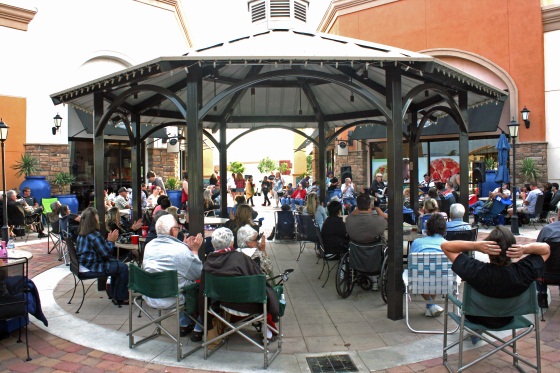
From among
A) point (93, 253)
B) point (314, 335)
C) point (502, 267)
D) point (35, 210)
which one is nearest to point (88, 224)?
point (93, 253)

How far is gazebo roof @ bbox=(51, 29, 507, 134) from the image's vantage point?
496cm

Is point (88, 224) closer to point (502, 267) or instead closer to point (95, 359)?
point (95, 359)

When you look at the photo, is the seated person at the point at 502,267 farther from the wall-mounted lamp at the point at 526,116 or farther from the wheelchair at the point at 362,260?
the wall-mounted lamp at the point at 526,116

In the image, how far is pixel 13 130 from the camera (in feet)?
47.9

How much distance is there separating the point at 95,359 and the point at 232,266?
1533 mm

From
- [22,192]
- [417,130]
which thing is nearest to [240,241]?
[417,130]

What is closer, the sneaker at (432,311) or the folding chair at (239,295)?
the folding chair at (239,295)

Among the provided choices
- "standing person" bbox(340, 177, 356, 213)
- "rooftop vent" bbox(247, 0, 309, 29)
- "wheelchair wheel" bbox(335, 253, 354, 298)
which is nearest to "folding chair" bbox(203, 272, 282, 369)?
"wheelchair wheel" bbox(335, 253, 354, 298)

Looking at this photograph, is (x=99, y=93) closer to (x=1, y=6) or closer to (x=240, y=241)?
(x=240, y=241)

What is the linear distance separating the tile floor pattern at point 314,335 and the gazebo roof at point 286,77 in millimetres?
2725

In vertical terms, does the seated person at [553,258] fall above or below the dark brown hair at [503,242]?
below

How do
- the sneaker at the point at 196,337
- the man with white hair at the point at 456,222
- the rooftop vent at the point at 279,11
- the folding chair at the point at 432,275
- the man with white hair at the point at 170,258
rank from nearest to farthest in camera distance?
the man with white hair at the point at 170,258
the sneaker at the point at 196,337
the folding chair at the point at 432,275
the man with white hair at the point at 456,222
the rooftop vent at the point at 279,11

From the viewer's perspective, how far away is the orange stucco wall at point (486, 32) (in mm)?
15695

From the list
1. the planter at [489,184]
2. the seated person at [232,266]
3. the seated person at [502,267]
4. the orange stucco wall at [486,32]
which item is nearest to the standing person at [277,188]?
the orange stucco wall at [486,32]
